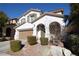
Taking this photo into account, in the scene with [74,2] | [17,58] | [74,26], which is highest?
[74,2]

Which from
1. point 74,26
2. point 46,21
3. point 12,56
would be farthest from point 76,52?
point 12,56

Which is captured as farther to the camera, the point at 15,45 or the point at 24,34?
the point at 24,34

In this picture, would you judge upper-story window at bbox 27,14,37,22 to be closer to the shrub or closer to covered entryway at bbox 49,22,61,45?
covered entryway at bbox 49,22,61,45

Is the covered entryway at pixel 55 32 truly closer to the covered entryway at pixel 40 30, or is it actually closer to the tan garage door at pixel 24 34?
the covered entryway at pixel 40 30

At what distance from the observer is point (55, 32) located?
11.1m

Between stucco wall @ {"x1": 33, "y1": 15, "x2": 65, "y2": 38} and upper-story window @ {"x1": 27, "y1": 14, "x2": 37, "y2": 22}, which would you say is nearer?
stucco wall @ {"x1": 33, "y1": 15, "x2": 65, "y2": 38}

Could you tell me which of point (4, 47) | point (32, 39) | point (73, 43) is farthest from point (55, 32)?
point (4, 47)

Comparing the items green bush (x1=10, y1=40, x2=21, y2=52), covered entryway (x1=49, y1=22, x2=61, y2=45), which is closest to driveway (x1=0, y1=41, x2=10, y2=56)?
green bush (x1=10, y1=40, x2=21, y2=52)

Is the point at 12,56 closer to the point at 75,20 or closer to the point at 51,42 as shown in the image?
the point at 51,42

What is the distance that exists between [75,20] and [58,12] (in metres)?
0.76

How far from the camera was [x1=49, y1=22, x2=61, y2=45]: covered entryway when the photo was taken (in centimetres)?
1111

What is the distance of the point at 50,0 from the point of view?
11.0 m

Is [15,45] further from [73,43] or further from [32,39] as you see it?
[73,43]

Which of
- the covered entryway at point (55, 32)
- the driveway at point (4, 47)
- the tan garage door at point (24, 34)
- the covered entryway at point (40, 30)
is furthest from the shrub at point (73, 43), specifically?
the driveway at point (4, 47)
